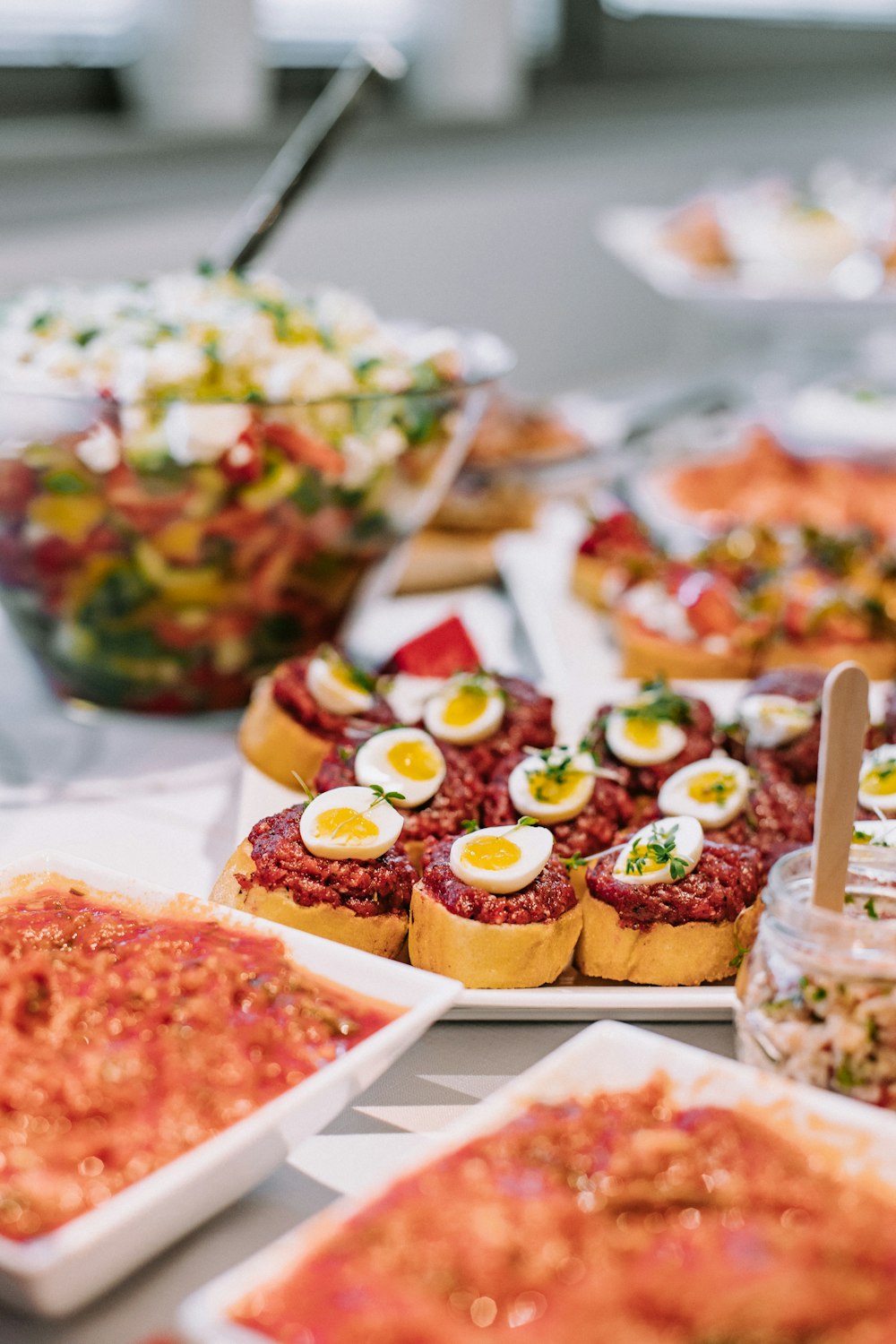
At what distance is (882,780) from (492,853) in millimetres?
539

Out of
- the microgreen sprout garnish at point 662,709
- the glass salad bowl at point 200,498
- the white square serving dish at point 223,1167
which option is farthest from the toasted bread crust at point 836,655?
the white square serving dish at point 223,1167

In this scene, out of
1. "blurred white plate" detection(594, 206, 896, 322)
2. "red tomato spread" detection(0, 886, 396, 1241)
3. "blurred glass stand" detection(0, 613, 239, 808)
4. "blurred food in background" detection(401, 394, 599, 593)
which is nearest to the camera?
"red tomato spread" detection(0, 886, 396, 1241)

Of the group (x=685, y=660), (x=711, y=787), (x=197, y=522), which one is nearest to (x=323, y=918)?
(x=711, y=787)

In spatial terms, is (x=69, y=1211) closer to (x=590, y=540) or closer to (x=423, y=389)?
(x=423, y=389)

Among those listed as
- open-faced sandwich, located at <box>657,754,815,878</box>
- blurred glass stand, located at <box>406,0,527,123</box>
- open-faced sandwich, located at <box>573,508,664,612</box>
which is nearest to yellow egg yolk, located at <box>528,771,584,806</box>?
open-faced sandwich, located at <box>657,754,815,878</box>

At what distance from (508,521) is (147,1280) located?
7.79 ft

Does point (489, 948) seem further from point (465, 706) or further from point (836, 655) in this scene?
point (836, 655)

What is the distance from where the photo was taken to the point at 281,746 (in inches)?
77.9

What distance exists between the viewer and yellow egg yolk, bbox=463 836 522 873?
4.99ft

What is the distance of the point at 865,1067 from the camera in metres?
1.24

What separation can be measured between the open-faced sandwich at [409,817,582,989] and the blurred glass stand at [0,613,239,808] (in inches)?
28.0

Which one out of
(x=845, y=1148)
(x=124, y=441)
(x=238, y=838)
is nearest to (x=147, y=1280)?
(x=845, y=1148)

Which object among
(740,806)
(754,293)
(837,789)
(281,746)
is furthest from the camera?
(754,293)

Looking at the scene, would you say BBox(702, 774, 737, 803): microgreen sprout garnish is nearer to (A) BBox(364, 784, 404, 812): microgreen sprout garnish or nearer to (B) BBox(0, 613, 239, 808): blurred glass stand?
(A) BBox(364, 784, 404, 812): microgreen sprout garnish
